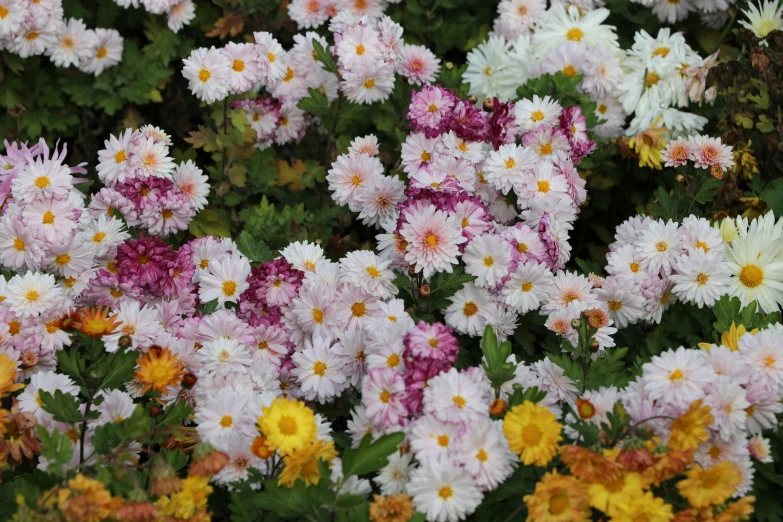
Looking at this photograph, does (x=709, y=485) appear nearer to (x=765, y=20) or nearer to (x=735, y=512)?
(x=735, y=512)

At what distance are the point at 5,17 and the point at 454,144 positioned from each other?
70.8 inches

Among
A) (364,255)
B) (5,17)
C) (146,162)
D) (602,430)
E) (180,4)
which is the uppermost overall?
(180,4)

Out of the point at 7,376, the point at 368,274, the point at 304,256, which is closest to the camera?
the point at 7,376

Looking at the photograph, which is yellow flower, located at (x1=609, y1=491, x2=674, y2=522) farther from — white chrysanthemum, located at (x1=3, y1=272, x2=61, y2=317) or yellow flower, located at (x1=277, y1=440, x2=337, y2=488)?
white chrysanthemum, located at (x1=3, y1=272, x2=61, y2=317)

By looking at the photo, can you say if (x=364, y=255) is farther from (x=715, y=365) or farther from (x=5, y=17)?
(x=5, y=17)

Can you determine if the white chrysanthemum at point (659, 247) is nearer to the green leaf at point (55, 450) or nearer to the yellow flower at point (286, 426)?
the yellow flower at point (286, 426)

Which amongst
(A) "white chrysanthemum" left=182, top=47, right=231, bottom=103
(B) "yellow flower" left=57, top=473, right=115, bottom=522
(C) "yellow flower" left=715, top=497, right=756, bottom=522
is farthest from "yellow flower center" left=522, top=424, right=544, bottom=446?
(A) "white chrysanthemum" left=182, top=47, right=231, bottom=103

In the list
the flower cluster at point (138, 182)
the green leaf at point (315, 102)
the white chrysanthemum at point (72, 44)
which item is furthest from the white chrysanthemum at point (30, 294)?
the white chrysanthemum at point (72, 44)

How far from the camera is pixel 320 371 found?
2.32 m

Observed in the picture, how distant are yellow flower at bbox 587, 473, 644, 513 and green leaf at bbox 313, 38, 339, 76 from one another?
172 cm

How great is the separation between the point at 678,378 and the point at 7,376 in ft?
5.02

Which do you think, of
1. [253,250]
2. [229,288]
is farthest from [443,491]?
[253,250]

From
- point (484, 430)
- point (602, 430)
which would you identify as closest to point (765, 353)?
point (602, 430)

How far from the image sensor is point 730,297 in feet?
8.48
